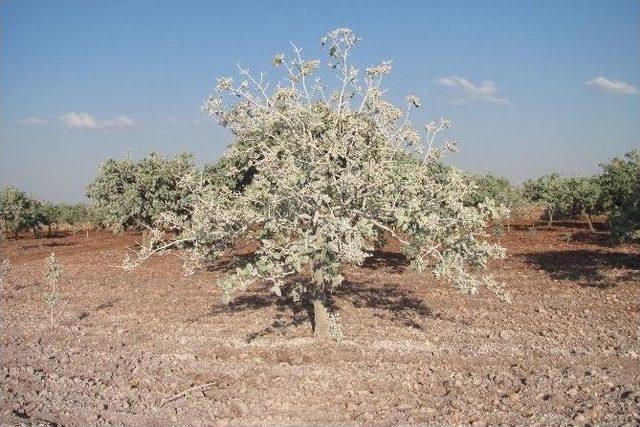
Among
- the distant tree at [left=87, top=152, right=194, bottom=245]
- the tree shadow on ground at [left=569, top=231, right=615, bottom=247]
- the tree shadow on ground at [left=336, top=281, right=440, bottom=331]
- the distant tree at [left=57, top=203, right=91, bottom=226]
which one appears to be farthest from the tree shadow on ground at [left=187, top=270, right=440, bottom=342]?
the distant tree at [left=57, top=203, right=91, bottom=226]

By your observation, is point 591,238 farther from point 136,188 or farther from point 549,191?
point 136,188

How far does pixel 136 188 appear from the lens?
106 feet

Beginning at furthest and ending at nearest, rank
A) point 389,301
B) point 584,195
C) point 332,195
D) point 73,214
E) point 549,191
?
point 73,214 → point 549,191 → point 584,195 → point 389,301 → point 332,195

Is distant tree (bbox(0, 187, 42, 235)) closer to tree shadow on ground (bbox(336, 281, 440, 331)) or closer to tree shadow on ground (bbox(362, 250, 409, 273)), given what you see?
tree shadow on ground (bbox(362, 250, 409, 273))

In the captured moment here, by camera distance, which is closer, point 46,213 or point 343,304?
point 343,304

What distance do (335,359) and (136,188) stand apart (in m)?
24.1

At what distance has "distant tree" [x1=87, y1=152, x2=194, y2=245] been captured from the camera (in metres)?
31.8

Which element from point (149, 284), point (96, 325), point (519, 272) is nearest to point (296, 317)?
point (96, 325)

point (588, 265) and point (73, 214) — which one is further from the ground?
point (73, 214)

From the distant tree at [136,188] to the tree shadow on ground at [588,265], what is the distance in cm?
2053

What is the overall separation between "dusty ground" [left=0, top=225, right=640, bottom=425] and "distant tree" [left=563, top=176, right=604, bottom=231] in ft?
91.1

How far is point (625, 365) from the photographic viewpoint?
1108 cm

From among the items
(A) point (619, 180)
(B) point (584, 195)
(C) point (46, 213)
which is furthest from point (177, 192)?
(C) point (46, 213)

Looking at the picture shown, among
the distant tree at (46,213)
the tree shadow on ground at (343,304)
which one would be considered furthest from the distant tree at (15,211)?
the tree shadow on ground at (343,304)
